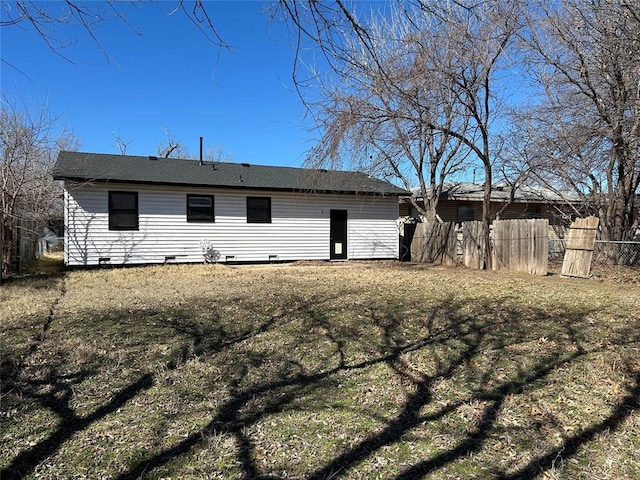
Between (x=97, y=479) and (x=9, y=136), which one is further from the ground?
(x=9, y=136)

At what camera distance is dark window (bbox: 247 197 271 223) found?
49.6 ft

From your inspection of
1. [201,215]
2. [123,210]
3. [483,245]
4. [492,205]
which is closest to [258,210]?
[201,215]

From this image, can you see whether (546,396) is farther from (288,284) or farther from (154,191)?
(154,191)

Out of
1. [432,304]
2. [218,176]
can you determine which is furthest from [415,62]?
[218,176]

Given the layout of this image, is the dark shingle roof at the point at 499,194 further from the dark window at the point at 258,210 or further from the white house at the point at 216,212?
the dark window at the point at 258,210

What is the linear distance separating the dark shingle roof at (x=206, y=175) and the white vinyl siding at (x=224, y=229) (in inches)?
14.9

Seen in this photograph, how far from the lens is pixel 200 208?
568 inches

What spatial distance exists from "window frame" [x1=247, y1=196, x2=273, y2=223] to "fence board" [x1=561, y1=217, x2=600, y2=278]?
9401mm

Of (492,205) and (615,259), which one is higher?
(492,205)

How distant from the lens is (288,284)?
9.46m

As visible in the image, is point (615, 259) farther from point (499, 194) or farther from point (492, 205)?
point (499, 194)

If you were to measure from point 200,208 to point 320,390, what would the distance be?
39.2ft

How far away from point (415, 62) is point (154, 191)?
32.6 feet

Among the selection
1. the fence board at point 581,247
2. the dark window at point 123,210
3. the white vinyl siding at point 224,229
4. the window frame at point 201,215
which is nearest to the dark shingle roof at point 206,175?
the white vinyl siding at point 224,229
